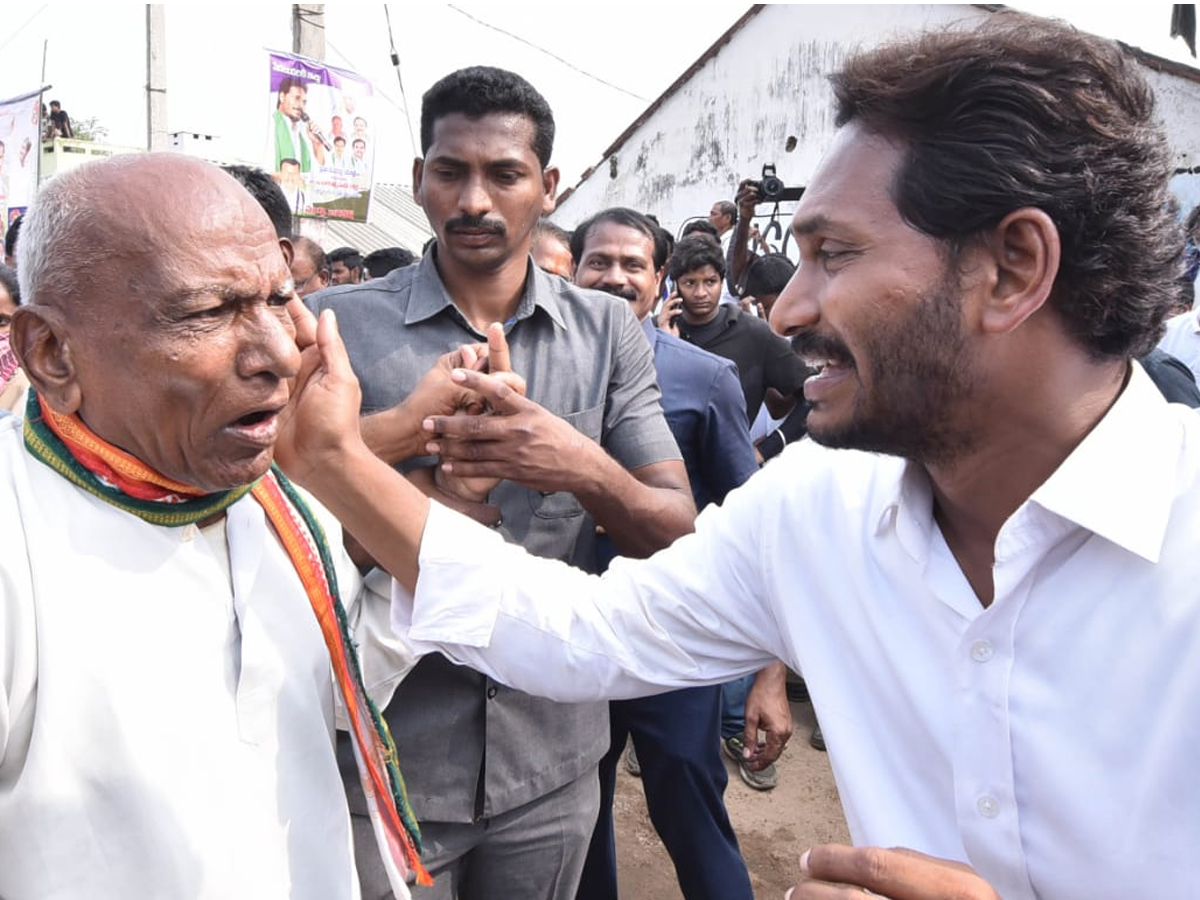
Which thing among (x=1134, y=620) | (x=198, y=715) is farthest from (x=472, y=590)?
(x=1134, y=620)

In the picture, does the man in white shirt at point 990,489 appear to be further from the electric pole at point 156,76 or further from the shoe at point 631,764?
the electric pole at point 156,76

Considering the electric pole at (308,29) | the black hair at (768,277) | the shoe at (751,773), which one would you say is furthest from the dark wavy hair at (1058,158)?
the electric pole at (308,29)

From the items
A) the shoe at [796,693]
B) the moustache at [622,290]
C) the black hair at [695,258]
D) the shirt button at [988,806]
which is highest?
the shirt button at [988,806]

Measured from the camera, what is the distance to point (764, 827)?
406cm

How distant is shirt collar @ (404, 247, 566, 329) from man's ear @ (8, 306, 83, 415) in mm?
874

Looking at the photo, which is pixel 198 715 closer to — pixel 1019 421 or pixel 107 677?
pixel 107 677

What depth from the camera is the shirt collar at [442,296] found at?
2.06 m

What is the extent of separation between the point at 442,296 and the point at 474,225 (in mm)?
188

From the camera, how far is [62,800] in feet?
3.68

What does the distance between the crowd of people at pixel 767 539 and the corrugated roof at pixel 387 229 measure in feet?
54.3

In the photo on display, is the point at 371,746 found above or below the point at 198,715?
below

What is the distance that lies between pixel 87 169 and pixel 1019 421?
1.36 meters

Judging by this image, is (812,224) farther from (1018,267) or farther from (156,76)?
(156,76)

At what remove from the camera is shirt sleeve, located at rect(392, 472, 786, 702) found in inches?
63.7
